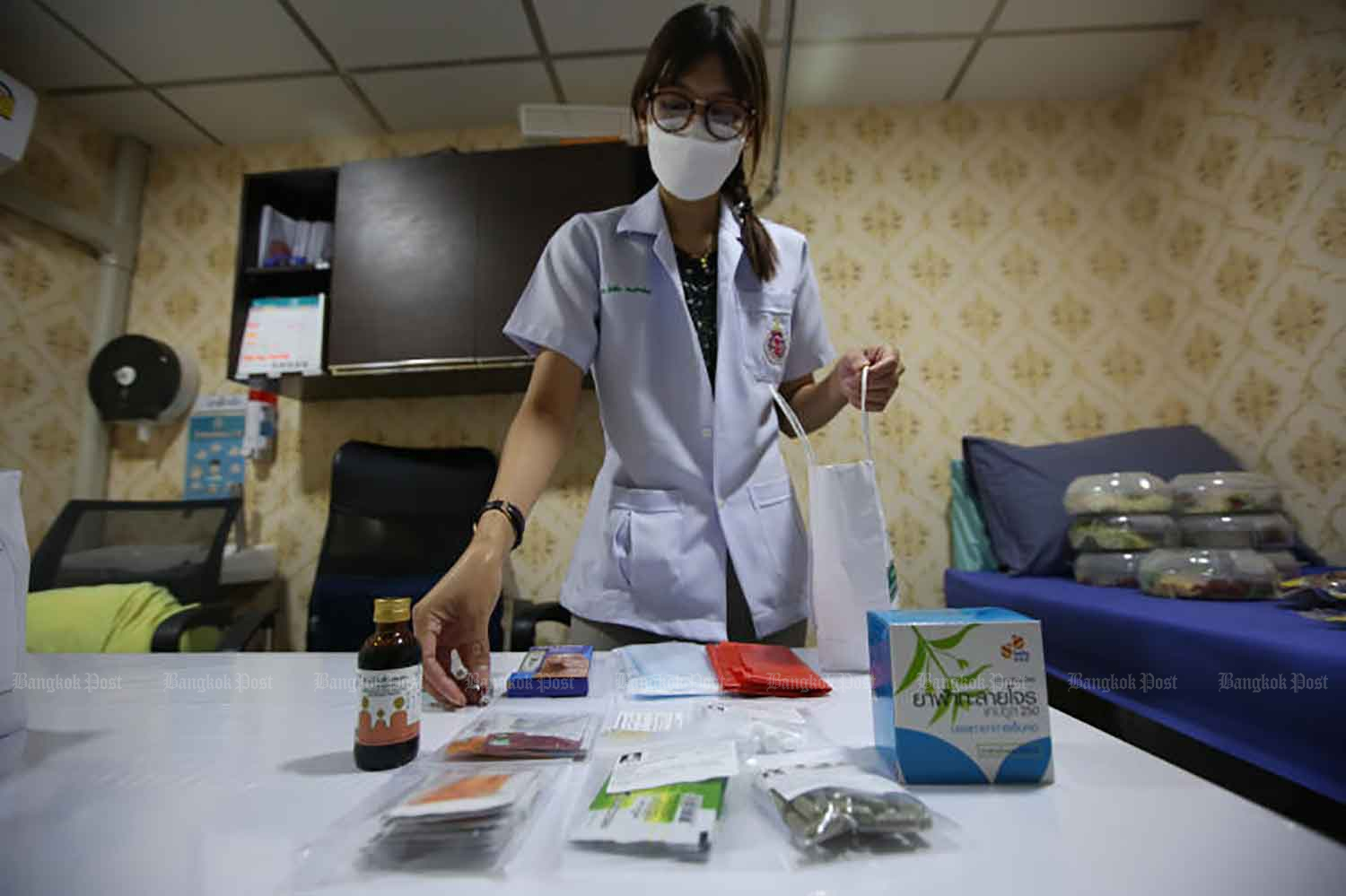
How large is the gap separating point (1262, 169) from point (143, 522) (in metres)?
3.42

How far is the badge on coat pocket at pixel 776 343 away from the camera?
0.97 metres

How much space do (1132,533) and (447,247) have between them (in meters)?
2.07

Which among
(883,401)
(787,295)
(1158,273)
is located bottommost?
(883,401)

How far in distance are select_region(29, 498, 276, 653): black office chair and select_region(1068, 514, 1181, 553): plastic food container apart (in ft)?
7.09

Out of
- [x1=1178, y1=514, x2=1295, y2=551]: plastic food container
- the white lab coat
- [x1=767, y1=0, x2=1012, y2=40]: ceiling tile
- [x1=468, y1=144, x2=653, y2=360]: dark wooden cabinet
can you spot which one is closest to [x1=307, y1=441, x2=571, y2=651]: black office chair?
[x1=468, y1=144, x2=653, y2=360]: dark wooden cabinet

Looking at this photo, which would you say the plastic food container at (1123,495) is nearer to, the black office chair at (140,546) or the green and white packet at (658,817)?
the green and white packet at (658,817)

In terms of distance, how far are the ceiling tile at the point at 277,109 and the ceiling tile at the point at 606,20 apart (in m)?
0.80

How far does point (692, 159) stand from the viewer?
898 mm

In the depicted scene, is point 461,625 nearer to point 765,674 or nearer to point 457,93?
point 765,674

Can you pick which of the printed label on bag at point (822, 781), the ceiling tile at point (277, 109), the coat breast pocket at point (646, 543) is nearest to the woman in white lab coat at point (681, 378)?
the coat breast pocket at point (646, 543)

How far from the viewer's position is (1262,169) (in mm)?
1658

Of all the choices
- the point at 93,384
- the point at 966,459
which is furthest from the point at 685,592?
the point at 93,384

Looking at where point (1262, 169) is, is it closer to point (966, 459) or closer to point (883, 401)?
point (966, 459)

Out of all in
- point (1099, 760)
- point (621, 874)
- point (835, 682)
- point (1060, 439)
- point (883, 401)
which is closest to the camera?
point (621, 874)
